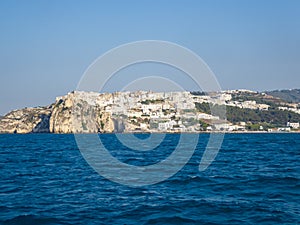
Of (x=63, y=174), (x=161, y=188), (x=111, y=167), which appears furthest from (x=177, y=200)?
(x=111, y=167)

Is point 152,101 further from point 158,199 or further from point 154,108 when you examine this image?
point 158,199

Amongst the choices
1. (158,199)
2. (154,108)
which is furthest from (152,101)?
(158,199)

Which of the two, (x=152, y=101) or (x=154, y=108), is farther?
(x=152, y=101)

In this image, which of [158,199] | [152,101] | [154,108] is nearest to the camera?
[158,199]

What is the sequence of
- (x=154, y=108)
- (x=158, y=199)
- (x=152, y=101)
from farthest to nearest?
(x=152, y=101)
(x=154, y=108)
(x=158, y=199)

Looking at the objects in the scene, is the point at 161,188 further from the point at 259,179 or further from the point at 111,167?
the point at 111,167

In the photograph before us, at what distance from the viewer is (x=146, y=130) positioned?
194000 mm

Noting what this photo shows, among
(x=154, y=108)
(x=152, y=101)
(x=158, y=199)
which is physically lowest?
(x=158, y=199)

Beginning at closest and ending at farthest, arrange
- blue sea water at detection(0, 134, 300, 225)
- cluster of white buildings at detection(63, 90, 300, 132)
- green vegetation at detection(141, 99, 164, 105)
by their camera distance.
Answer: blue sea water at detection(0, 134, 300, 225) → cluster of white buildings at detection(63, 90, 300, 132) → green vegetation at detection(141, 99, 164, 105)

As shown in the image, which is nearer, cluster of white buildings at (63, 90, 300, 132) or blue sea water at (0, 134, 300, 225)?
blue sea water at (0, 134, 300, 225)

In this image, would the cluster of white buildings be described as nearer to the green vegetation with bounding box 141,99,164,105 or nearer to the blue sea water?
the green vegetation with bounding box 141,99,164,105

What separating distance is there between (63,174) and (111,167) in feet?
15.2

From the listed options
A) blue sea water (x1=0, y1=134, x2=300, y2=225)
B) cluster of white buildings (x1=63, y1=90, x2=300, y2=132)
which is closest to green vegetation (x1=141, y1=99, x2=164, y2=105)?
cluster of white buildings (x1=63, y1=90, x2=300, y2=132)

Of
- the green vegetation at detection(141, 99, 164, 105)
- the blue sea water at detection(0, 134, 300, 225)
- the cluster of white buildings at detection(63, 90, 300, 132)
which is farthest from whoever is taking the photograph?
the green vegetation at detection(141, 99, 164, 105)
